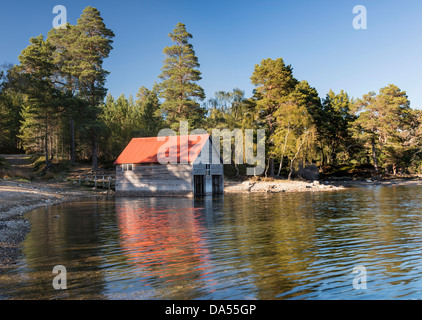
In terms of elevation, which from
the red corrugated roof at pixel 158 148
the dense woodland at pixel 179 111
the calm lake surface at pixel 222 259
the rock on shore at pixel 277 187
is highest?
the dense woodland at pixel 179 111

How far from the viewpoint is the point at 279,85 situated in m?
58.9

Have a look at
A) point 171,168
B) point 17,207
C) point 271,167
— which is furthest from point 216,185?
point 17,207

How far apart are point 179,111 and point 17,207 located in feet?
127

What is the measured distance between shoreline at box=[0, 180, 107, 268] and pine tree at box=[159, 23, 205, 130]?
22588 millimetres

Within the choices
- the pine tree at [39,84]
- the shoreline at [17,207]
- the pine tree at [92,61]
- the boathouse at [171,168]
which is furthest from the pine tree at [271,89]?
the pine tree at [39,84]

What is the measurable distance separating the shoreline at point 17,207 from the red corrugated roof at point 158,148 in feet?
20.9

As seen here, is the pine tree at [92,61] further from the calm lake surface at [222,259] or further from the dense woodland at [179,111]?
the calm lake surface at [222,259]

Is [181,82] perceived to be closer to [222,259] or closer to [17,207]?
[17,207]

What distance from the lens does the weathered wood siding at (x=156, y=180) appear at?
128 feet

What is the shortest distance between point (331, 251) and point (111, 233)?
10048mm

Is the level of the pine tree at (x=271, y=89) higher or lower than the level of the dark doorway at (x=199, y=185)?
higher

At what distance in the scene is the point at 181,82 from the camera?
204 ft

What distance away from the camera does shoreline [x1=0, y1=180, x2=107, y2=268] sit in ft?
41.1
